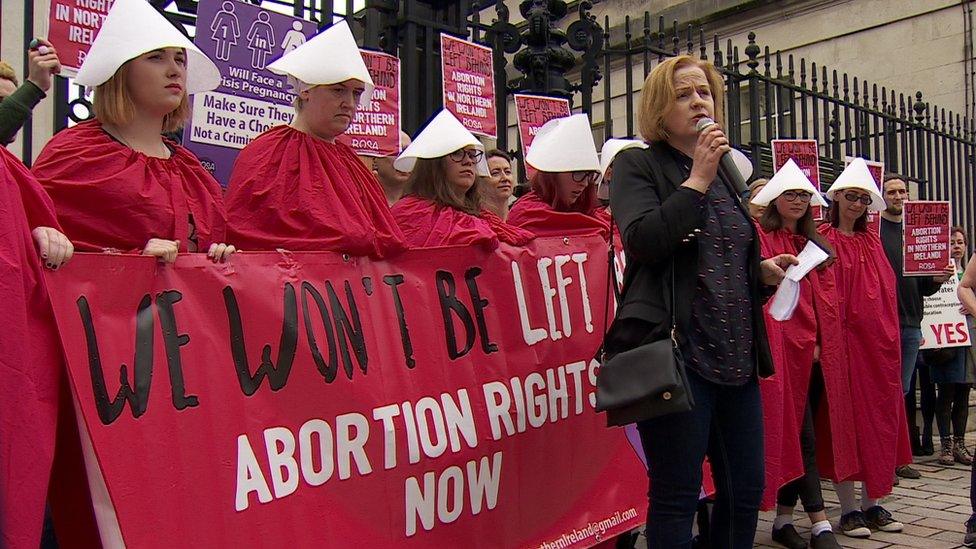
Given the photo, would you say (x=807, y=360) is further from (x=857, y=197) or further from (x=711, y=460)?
(x=711, y=460)

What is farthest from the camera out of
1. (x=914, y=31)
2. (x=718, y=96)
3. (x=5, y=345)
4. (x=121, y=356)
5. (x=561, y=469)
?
(x=914, y=31)

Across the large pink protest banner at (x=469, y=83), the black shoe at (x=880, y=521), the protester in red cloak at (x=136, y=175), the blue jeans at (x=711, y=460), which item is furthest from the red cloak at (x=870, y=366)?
the protester in red cloak at (x=136, y=175)

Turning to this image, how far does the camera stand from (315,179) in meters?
3.54

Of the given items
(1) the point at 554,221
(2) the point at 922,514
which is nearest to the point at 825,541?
(2) the point at 922,514

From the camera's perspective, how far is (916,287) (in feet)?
23.7

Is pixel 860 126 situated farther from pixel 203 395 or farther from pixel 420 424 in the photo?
pixel 203 395

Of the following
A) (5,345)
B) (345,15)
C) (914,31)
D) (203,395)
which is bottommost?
(203,395)

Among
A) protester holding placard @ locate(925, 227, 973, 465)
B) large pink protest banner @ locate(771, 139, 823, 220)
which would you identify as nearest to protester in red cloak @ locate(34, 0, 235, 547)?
large pink protest banner @ locate(771, 139, 823, 220)

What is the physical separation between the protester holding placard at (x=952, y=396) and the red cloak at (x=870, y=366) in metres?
2.36

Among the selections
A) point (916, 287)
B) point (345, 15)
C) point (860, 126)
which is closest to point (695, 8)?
point (860, 126)

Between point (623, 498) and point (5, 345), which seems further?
point (623, 498)

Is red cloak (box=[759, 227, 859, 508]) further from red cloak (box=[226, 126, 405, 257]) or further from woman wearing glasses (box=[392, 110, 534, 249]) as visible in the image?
red cloak (box=[226, 126, 405, 257])

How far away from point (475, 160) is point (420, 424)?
1.45 metres

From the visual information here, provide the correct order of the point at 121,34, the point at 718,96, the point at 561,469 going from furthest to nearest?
the point at 561,469 → the point at 718,96 → the point at 121,34
